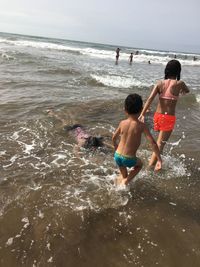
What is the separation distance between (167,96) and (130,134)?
5.01 ft

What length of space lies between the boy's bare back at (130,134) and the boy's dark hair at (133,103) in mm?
147

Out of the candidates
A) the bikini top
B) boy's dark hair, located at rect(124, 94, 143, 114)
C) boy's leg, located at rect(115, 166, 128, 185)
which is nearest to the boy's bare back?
boy's dark hair, located at rect(124, 94, 143, 114)

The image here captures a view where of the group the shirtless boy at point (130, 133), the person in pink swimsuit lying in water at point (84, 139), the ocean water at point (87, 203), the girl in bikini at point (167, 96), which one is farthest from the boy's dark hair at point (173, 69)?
the person in pink swimsuit lying in water at point (84, 139)

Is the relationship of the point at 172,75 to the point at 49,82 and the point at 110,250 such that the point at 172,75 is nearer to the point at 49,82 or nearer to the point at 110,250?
the point at 110,250

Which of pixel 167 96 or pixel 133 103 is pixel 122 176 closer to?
pixel 133 103

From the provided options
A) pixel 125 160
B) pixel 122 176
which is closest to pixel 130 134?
pixel 125 160

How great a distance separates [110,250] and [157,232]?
2.61 feet

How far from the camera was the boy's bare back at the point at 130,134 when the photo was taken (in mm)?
4645

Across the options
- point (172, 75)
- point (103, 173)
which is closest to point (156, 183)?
point (103, 173)

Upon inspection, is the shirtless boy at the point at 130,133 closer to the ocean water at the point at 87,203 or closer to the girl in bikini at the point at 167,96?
the ocean water at the point at 87,203

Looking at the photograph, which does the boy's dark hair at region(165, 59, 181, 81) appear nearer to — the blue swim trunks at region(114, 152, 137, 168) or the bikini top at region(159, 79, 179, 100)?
the bikini top at region(159, 79, 179, 100)

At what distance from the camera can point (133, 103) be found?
14.5ft

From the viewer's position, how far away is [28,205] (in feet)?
15.6

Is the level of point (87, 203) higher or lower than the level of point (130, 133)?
lower
